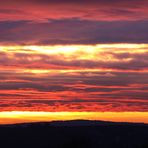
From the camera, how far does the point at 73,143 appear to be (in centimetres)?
15062

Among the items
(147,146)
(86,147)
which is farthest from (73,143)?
(147,146)

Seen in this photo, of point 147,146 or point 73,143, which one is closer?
point 73,143

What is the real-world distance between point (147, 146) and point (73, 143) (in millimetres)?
19495

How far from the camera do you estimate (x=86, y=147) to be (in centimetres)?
14812

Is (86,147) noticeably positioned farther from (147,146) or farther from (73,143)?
(147,146)

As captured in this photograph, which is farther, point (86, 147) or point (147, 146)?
point (147, 146)

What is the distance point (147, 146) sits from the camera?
161375 mm

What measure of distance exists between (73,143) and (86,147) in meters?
3.66

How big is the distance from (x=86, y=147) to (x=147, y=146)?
19.0 m
